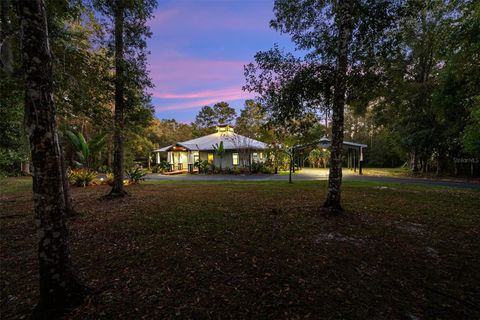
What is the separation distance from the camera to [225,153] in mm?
24953

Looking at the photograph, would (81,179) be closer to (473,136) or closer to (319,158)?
(473,136)

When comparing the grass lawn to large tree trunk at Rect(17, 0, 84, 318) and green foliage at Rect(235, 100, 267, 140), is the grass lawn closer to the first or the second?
large tree trunk at Rect(17, 0, 84, 318)

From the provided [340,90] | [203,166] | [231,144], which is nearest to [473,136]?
[340,90]

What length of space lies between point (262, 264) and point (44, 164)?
324 centimetres

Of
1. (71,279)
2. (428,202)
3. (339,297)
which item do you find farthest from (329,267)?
(428,202)

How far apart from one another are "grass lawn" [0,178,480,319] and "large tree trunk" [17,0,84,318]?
1.23ft

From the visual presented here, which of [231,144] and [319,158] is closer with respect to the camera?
[231,144]

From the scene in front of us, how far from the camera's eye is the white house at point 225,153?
2342cm

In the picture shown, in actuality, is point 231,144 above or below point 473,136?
above

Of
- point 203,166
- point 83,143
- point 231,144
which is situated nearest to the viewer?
point 83,143

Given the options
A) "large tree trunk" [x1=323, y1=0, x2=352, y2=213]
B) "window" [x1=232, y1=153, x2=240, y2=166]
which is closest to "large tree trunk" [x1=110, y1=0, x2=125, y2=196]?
"large tree trunk" [x1=323, y1=0, x2=352, y2=213]

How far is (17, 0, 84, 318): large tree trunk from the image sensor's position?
2.39m

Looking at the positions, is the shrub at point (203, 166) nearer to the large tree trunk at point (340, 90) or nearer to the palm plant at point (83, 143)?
the palm plant at point (83, 143)

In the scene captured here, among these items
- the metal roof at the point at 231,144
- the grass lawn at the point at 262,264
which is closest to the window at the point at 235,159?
the metal roof at the point at 231,144
